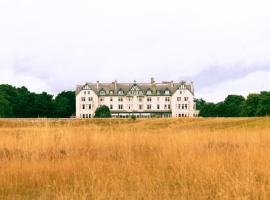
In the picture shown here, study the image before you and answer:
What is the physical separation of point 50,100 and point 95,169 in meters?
102

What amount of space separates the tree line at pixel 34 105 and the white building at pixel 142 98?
517 cm

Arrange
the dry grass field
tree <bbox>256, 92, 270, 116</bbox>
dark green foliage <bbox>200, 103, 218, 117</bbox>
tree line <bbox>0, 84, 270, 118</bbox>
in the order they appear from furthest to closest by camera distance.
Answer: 1. dark green foliage <bbox>200, 103, 218, 117</bbox>
2. tree line <bbox>0, 84, 270, 118</bbox>
3. tree <bbox>256, 92, 270, 116</bbox>
4. the dry grass field

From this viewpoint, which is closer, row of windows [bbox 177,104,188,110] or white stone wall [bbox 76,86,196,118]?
white stone wall [bbox 76,86,196,118]

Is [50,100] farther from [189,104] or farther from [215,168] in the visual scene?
[215,168]

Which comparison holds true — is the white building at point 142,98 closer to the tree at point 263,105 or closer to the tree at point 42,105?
the tree at point 42,105

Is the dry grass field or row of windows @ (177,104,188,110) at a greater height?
row of windows @ (177,104,188,110)

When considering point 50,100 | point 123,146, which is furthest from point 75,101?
point 123,146

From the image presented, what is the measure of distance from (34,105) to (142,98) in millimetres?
25509

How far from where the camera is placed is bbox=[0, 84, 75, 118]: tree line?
107 metres

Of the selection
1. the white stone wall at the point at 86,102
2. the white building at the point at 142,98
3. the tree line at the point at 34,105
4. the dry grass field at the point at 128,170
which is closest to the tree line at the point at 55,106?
the tree line at the point at 34,105

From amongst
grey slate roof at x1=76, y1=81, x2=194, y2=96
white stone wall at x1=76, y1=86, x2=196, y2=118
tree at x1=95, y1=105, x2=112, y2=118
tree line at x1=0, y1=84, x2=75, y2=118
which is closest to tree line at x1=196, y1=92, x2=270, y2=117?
white stone wall at x1=76, y1=86, x2=196, y2=118

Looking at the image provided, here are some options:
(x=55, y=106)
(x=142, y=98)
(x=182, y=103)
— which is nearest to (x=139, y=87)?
(x=142, y=98)

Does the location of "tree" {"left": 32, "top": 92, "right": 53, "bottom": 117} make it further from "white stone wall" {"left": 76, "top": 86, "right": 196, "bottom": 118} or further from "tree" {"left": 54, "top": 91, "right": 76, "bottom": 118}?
"white stone wall" {"left": 76, "top": 86, "right": 196, "bottom": 118}

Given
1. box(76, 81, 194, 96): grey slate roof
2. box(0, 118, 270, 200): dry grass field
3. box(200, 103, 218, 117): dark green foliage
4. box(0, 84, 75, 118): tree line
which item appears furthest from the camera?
box(76, 81, 194, 96): grey slate roof
